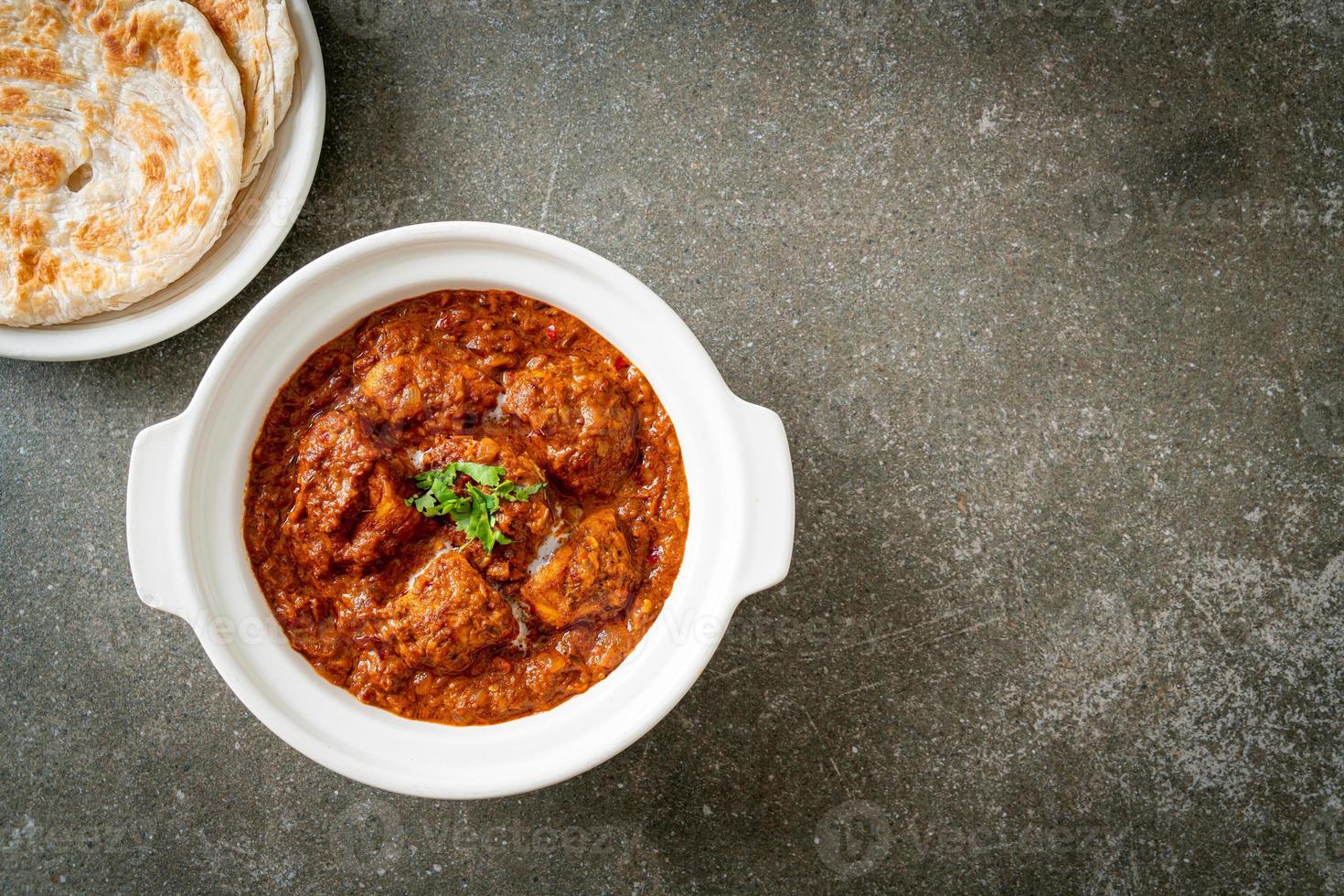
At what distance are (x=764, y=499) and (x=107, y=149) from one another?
2115 mm

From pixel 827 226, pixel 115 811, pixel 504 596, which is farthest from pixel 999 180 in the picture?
pixel 115 811

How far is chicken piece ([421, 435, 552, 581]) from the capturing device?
6.47ft

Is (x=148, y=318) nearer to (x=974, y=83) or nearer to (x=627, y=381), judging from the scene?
(x=627, y=381)

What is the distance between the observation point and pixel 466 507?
1992 mm

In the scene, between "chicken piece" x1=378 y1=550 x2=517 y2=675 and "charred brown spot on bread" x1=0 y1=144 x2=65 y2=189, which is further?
"charred brown spot on bread" x1=0 y1=144 x2=65 y2=189

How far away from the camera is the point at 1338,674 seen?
2.68 metres

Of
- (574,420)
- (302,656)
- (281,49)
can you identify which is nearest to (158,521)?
(302,656)

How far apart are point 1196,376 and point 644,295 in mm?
1824

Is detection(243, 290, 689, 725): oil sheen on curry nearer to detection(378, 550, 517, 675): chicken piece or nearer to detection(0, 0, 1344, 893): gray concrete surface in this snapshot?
detection(378, 550, 517, 675): chicken piece

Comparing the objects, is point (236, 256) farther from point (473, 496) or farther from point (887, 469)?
point (887, 469)

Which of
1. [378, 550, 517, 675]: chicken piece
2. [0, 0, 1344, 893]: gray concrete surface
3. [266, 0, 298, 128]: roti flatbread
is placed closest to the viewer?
[378, 550, 517, 675]: chicken piece

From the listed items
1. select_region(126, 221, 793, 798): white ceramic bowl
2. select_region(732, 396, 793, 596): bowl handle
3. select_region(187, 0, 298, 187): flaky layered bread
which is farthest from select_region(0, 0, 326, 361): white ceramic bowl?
select_region(732, 396, 793, 596): bowl handle

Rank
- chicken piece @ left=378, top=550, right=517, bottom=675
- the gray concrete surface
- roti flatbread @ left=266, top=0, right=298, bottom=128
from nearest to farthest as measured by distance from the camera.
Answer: chicken piece @ left=378, top=550, right=517, bottom=675, roti flatbread @ left=266, top=0, right=298, bottom=128, the gray concrete surface

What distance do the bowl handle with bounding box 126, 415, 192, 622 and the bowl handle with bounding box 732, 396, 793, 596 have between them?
1276mm
